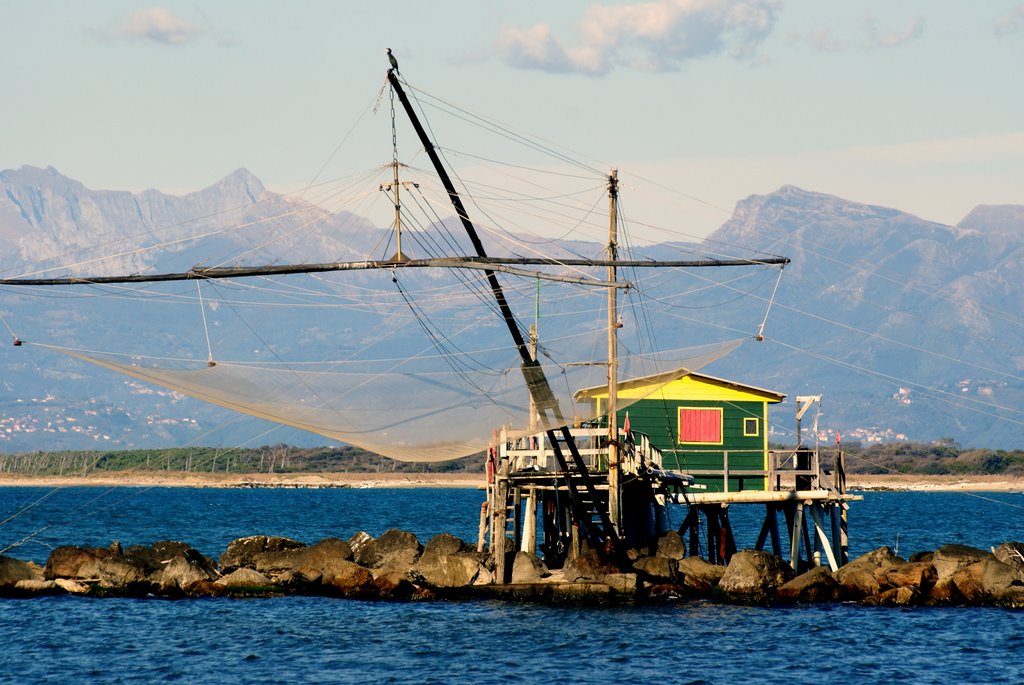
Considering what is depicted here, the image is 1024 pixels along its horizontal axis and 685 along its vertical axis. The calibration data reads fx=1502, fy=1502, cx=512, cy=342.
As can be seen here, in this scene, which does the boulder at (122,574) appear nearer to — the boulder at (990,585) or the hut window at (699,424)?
the hut window at (699,424)

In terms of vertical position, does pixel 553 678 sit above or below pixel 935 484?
below

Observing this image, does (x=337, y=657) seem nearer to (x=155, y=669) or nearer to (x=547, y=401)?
(x=155, y=669)

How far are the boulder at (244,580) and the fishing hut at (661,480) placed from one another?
20.3 ft

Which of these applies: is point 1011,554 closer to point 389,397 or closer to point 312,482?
point 389,397

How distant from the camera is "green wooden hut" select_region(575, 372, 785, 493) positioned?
172ft

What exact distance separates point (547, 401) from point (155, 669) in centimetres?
1078

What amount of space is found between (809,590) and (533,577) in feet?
23.6

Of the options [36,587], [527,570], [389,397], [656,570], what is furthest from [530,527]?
[36,587]

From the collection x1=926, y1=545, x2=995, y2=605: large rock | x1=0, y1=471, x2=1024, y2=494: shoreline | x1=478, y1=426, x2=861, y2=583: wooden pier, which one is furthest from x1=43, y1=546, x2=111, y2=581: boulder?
x1=0, y1=471, x2=1024, y2=494: shoreline

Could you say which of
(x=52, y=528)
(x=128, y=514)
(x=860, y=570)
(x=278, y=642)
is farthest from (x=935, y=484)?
(x=278, y=642)

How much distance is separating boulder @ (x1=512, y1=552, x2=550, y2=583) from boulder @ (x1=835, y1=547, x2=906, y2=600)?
26.0 ft

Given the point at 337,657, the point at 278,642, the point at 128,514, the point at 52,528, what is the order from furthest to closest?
the point at 128,514 → the point at 52,528 → the point at 278,642 → the point at 337,657

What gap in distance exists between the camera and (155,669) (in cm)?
3061

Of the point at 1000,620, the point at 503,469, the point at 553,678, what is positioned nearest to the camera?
the point at 553,678
